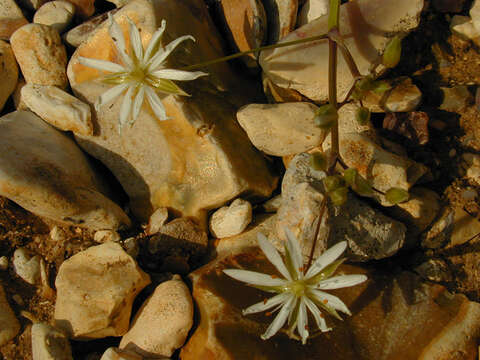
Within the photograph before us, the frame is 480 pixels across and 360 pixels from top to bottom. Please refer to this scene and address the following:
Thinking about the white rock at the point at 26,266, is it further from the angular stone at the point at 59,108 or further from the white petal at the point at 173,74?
the white petal at the point at 173,74

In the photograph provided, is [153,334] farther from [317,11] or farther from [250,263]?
[317,11]

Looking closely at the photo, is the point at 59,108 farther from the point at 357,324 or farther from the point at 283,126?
the point at 357,324

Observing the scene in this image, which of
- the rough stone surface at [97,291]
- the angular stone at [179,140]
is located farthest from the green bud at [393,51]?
the rough stone surface at [97,291]

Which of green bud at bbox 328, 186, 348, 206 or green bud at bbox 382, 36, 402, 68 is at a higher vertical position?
green bud at bbox 382, 36, 402, 68

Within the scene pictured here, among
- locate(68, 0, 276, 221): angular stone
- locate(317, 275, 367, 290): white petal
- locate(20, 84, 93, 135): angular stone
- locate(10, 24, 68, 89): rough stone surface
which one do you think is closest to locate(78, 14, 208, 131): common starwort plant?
locate(68, 0, 276, 221): angular stone

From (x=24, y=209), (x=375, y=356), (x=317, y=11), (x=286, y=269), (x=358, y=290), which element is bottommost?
(x=375, y=356)

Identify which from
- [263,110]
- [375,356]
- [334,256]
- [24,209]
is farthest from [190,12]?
[375,356]

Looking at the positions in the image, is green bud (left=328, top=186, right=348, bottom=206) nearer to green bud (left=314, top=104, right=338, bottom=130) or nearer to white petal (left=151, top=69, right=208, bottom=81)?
green bud (left=314, top=104, right=338, bottom=130)
